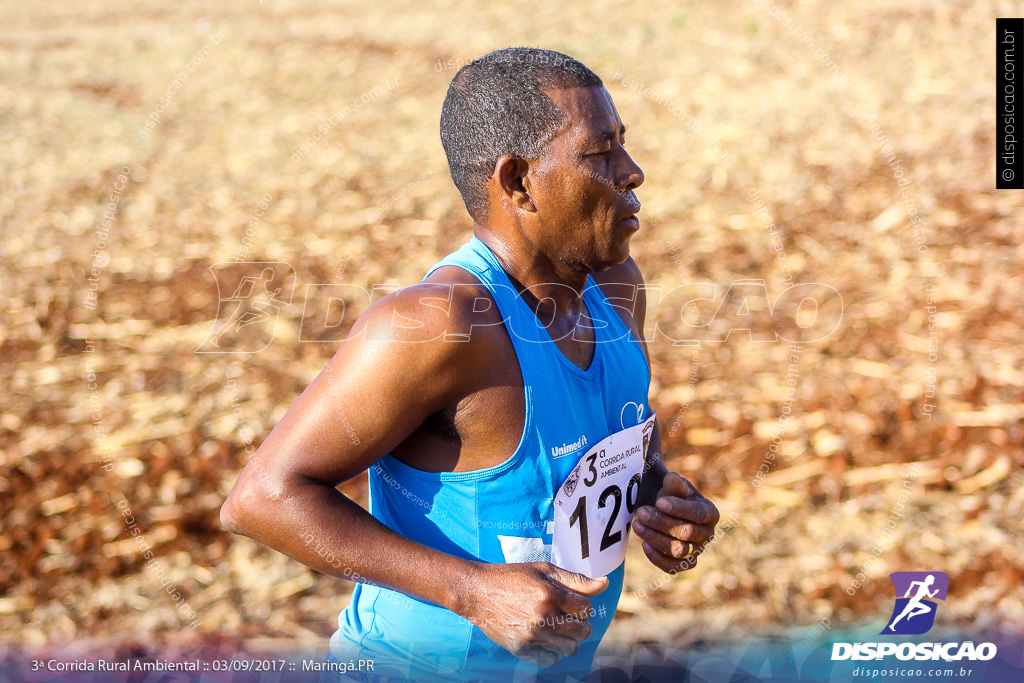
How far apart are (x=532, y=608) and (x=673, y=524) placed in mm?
577

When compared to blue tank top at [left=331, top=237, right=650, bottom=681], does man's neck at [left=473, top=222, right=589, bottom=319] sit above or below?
above

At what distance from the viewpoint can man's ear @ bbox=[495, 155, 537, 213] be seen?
6.44 ft

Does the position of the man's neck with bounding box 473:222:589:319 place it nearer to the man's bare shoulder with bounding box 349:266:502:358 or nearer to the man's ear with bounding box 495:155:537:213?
the man's ear with bounding box 495:155:537:213

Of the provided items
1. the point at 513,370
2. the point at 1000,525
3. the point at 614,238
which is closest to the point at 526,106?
the point at 614,238

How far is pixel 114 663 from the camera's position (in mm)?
3672

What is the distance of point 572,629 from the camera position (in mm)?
1693

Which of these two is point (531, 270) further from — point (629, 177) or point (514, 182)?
point (629, 177)

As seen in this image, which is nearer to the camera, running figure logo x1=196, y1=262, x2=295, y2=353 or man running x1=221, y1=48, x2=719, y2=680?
man running x1=221, y1=48, x2=719, y2=680

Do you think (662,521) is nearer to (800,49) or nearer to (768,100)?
(768,100)

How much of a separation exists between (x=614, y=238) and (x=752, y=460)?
3.06 meters

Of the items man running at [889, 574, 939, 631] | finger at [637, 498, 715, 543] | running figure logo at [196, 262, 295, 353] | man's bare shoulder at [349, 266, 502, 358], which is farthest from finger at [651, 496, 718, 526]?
running figure logo at [196, 262, 295, 353]

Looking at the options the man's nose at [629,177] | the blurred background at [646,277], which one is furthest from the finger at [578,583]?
the blurred background at [646,277]

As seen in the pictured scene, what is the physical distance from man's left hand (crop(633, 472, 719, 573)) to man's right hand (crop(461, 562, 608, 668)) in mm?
413

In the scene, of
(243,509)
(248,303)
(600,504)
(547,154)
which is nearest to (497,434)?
(600,504)
